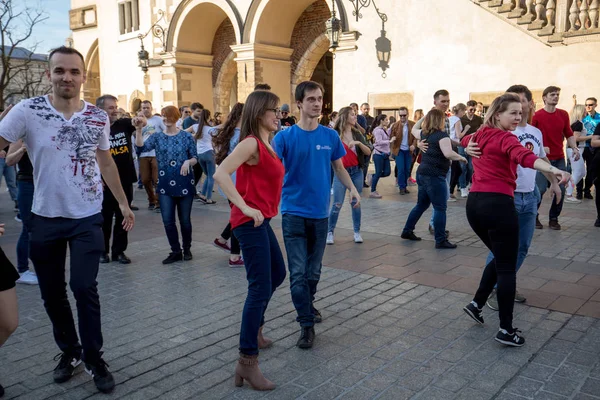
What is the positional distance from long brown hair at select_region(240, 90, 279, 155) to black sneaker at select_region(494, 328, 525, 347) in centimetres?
212

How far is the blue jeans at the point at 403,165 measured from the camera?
1150cm

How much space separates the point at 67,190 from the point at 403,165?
363 inches

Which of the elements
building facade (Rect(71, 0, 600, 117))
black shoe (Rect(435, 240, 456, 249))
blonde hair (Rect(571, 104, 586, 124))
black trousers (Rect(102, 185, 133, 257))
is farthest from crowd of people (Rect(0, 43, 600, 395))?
building facade (Rect(71, 0, 600, 117))

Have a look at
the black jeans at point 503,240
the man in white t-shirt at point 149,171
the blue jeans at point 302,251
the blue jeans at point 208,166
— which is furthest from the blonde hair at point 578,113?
the blue jeans at point 302,251

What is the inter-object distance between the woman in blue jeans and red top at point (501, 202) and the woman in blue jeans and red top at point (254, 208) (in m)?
1.53

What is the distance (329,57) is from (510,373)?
68.5 feet

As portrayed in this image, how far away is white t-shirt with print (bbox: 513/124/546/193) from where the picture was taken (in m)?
4.34

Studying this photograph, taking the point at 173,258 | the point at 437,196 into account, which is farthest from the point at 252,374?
the point at 437,196

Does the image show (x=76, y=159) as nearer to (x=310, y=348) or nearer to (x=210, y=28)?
(x=310, y=348)

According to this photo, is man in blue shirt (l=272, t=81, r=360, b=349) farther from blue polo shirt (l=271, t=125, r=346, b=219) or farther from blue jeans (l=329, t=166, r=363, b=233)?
blue jeans (l=329, t=166, r=363, b=233)

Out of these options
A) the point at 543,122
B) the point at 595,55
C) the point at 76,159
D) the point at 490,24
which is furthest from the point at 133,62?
the point at 76,159

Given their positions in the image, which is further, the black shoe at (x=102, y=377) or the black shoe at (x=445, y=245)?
the black shoe at (x=445, y=245)

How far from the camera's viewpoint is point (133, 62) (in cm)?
2408

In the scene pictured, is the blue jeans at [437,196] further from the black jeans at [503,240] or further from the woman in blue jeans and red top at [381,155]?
the woman in blue jeans and red top at [381,155]
